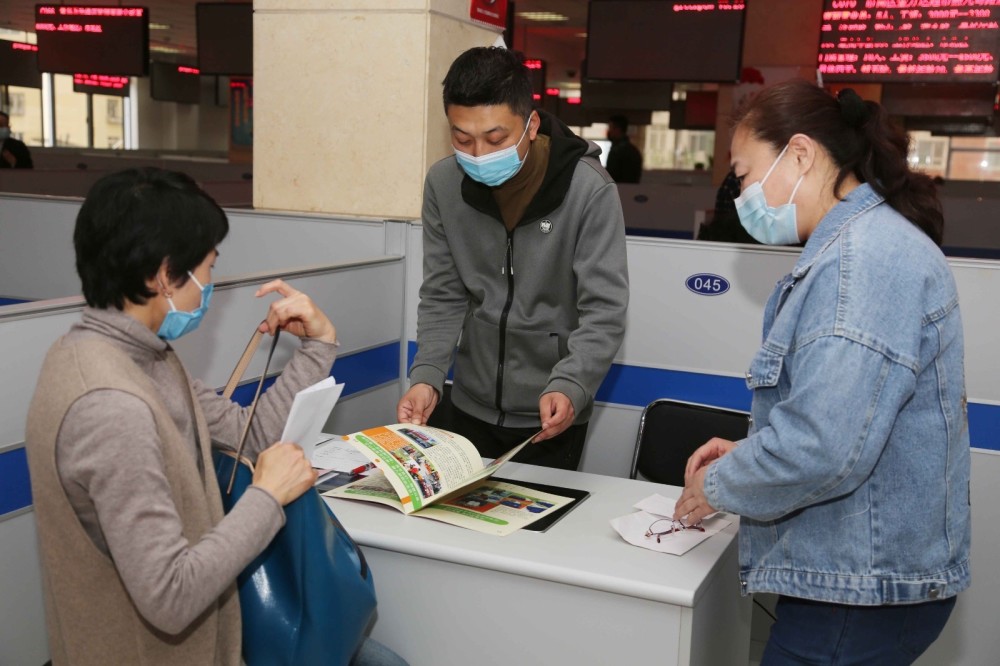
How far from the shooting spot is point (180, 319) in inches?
54.1

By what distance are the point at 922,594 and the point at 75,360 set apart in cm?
120

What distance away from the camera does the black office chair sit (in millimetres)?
2725

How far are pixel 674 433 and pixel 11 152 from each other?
7801mm

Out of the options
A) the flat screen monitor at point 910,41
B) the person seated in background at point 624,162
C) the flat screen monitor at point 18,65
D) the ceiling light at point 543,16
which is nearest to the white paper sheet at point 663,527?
the flat screen monitor at point 910,41

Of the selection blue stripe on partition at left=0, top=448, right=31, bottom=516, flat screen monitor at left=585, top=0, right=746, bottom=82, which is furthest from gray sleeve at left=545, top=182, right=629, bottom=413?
flat screen monitor at left=585, top=0, right=746, bottom=82

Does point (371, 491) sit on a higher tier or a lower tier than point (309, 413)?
lower

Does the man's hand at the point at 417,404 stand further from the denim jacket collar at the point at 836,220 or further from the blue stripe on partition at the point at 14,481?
the denim jacket collar at the point at 836,220

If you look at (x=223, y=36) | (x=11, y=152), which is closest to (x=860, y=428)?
(x=11, y=152)

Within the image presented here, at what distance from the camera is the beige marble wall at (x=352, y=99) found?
9.82ft

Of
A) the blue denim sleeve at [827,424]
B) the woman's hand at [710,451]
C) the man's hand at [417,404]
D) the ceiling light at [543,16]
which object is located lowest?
the man's hand at [417,404]

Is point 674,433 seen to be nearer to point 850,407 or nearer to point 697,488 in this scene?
point 697,488

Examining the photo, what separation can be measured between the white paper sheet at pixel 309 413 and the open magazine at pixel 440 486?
0.19 metres

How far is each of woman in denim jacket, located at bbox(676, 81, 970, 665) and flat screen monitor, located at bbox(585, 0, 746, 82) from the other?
5.36 m

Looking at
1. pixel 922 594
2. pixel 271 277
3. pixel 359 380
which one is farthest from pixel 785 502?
pixel 359 380
